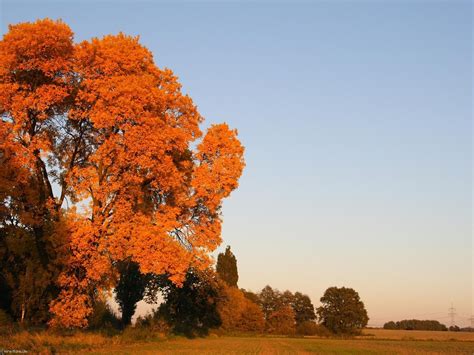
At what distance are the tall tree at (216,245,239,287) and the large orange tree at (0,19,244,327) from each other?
257 feet

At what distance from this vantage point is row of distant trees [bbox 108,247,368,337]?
47750 millimetres

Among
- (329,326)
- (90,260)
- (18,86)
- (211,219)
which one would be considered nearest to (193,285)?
(211,219)

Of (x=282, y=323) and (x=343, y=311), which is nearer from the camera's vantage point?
(x=282, y=323)

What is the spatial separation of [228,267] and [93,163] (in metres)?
80.8

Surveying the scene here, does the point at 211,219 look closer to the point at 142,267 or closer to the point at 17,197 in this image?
the point at 142,267

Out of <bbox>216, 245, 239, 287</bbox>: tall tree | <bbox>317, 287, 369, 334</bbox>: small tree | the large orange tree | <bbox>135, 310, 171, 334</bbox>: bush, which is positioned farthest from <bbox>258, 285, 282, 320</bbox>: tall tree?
the large orange tree

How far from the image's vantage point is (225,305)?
72000mm

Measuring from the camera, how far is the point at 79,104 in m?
25.9

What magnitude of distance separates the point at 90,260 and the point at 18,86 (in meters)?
9.38

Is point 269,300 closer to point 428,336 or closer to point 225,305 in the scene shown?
point 428,336

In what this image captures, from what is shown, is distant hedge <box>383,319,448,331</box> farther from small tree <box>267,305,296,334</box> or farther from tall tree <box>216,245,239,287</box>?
tall tree <box>216,245,239,287</box>

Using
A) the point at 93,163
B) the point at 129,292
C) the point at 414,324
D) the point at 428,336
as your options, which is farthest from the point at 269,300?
the point at 93,163

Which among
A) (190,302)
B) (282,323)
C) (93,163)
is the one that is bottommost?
(282,323)

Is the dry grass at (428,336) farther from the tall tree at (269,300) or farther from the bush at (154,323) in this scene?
the bush at (154,323)
